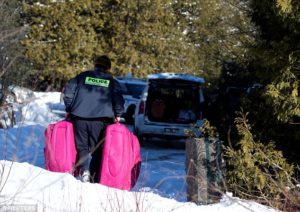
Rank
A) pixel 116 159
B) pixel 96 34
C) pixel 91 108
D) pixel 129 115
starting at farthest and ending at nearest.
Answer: pixel 96 34 → pixel 129 115 → pixel 91 108 → pixel 116 159

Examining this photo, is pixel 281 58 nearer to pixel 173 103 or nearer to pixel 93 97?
pixel 93 97

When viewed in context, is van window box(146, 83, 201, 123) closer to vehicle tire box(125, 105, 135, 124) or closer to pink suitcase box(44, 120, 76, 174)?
vehicle tire box(125, 105, 135, 124)

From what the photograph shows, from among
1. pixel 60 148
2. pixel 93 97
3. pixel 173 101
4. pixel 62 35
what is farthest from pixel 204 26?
pixel 60 148

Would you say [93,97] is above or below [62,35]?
below

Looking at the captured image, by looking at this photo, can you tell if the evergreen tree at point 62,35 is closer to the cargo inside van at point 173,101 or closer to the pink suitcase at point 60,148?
the cargo inside van at point 173,101

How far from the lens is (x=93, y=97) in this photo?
882cm

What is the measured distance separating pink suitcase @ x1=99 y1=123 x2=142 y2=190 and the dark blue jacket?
40 cm

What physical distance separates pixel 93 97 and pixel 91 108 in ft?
0.47

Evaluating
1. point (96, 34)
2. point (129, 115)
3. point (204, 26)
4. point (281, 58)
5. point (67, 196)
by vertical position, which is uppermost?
point (204, 26)

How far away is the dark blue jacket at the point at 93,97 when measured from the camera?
8.79m

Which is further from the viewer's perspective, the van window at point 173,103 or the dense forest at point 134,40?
the dense forest at point 134,40

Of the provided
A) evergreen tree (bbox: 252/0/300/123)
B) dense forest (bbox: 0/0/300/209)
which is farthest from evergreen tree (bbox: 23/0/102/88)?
evergreen tree (bbox: 252/0/300/123)

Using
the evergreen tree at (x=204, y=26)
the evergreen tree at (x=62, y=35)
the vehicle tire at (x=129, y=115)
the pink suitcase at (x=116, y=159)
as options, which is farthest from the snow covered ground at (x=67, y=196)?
the evergreen tree at (x=62, y=35)

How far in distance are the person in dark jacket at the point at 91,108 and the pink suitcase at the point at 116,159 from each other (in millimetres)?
313
